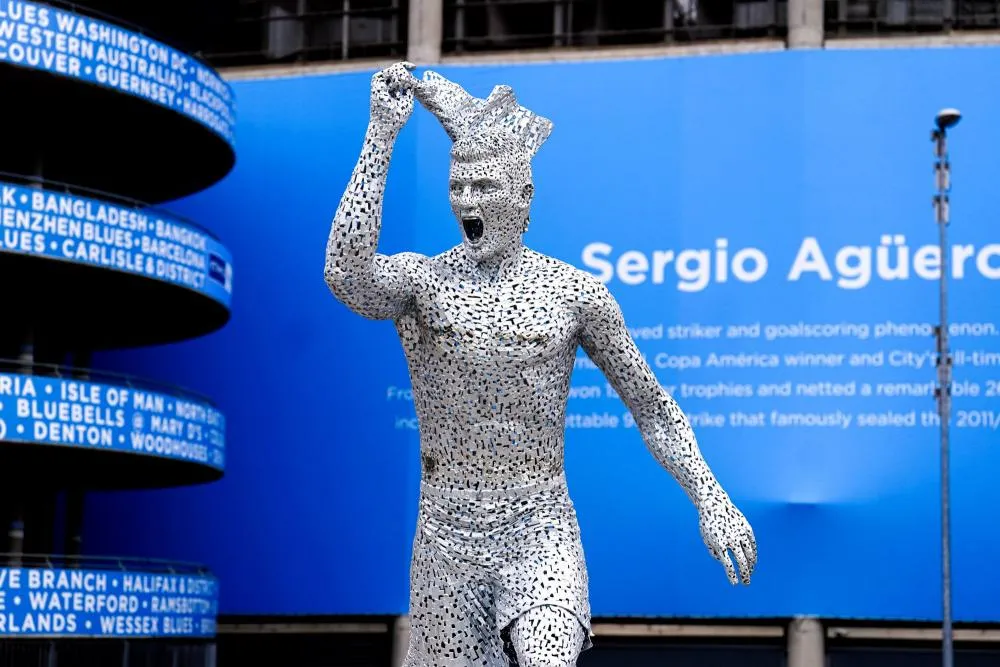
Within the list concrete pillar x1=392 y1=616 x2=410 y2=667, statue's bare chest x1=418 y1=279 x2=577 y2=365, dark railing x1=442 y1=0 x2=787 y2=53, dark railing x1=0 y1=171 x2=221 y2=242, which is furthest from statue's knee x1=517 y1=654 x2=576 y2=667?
dark railing x1=442 y1=0 x2=787 y2=53

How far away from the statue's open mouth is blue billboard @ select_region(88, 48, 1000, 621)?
55.2 feet

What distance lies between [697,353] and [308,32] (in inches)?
315

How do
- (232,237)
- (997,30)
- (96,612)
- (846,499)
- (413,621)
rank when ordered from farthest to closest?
(232,237)
(997,30)
(846,499)
(96,612)
(413,621)

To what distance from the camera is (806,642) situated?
24094 mm

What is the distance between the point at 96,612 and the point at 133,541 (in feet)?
16.4

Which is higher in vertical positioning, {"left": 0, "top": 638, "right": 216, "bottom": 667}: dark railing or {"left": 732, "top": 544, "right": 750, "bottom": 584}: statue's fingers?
{"left": 0, "top": 638, "right": 216, "bottom": 667}: dark railing

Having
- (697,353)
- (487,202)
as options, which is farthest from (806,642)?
(487,202)

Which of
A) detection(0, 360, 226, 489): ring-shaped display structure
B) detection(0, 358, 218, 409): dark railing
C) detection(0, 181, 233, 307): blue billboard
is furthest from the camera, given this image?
detection(0, 358, 218, 409): dark railing

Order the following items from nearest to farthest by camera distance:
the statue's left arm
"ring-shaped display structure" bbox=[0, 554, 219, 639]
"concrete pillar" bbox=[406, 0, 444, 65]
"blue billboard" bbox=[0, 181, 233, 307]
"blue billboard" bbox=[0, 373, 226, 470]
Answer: the statue's left arm < "ring-shaped display structure" bbox=[0, 554, 219, 639] < "blue billboard" bbox=[0, 373, 226, 470] < "blue billboard" bbox=[0, 181, 233, 307] < "concrete pillar" bbox=[406, 0, 444, 65]

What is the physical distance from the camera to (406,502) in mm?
25156

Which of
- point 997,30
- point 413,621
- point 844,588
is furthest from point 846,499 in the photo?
point 413,621

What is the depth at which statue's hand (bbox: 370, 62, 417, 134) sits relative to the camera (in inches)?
275

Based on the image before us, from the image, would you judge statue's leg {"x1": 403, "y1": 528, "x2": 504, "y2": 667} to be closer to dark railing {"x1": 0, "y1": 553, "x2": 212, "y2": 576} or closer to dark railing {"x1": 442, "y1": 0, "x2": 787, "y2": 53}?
dark railing {"x1": 0, "y1": 553, "x2": 212, "y2": 576}

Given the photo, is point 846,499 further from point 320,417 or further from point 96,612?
point 96,612
